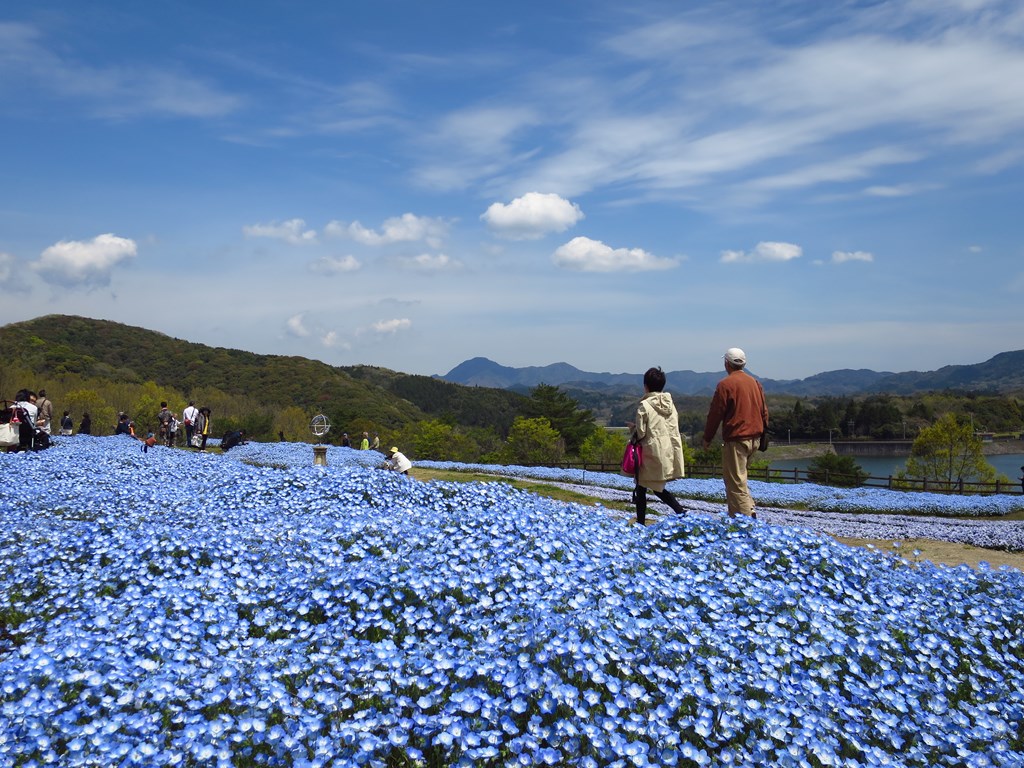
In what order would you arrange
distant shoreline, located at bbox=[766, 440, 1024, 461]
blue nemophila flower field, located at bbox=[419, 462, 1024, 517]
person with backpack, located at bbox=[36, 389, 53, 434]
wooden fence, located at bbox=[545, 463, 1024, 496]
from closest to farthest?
person with backpack, located at bbox=[36, 389, 53, 434] < blue nemophila flower field, located at bbox=[419, 462, 1024, 517] < wooden fence, located at bbox=[545, 463, 1024, 496] < distant shoreline, located at bbox=[766, 440, 1024, 461]

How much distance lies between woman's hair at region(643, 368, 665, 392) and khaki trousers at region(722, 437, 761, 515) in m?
1.18

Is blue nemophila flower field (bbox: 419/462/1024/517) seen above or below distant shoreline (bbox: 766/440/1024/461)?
above

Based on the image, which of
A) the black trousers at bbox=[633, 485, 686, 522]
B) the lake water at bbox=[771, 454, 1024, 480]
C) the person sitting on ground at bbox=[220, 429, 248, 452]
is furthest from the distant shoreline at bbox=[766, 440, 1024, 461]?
the black trousers at bbox=[633, 485, 686, 522]

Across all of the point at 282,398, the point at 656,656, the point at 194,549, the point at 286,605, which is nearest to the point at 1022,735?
the point at 656,656

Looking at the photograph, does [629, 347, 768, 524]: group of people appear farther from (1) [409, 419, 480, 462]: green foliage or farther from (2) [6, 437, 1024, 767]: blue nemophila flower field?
(1) [409, 419, 480, 462]: green foliage

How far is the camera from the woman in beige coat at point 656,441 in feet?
30.5

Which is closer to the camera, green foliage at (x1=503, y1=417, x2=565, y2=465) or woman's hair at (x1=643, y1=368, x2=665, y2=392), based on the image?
woman's hair at (x1=643, y1=368, x2=665, y2=392)

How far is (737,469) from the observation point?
9250 mm

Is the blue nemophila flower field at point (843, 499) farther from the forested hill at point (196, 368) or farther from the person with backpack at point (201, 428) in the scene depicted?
the forested hill at point (196, 368)

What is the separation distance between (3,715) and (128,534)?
4.11 metres

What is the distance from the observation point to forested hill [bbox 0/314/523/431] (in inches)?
3858

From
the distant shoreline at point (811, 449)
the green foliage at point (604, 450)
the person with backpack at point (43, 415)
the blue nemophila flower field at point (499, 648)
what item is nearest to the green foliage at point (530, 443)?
the green foliage at point (604, 450)

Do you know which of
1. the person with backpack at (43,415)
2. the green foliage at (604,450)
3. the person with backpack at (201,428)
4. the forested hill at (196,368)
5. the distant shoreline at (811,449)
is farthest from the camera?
the distant shoreline at (811,449)

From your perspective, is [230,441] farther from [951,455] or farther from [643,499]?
[951,455]
